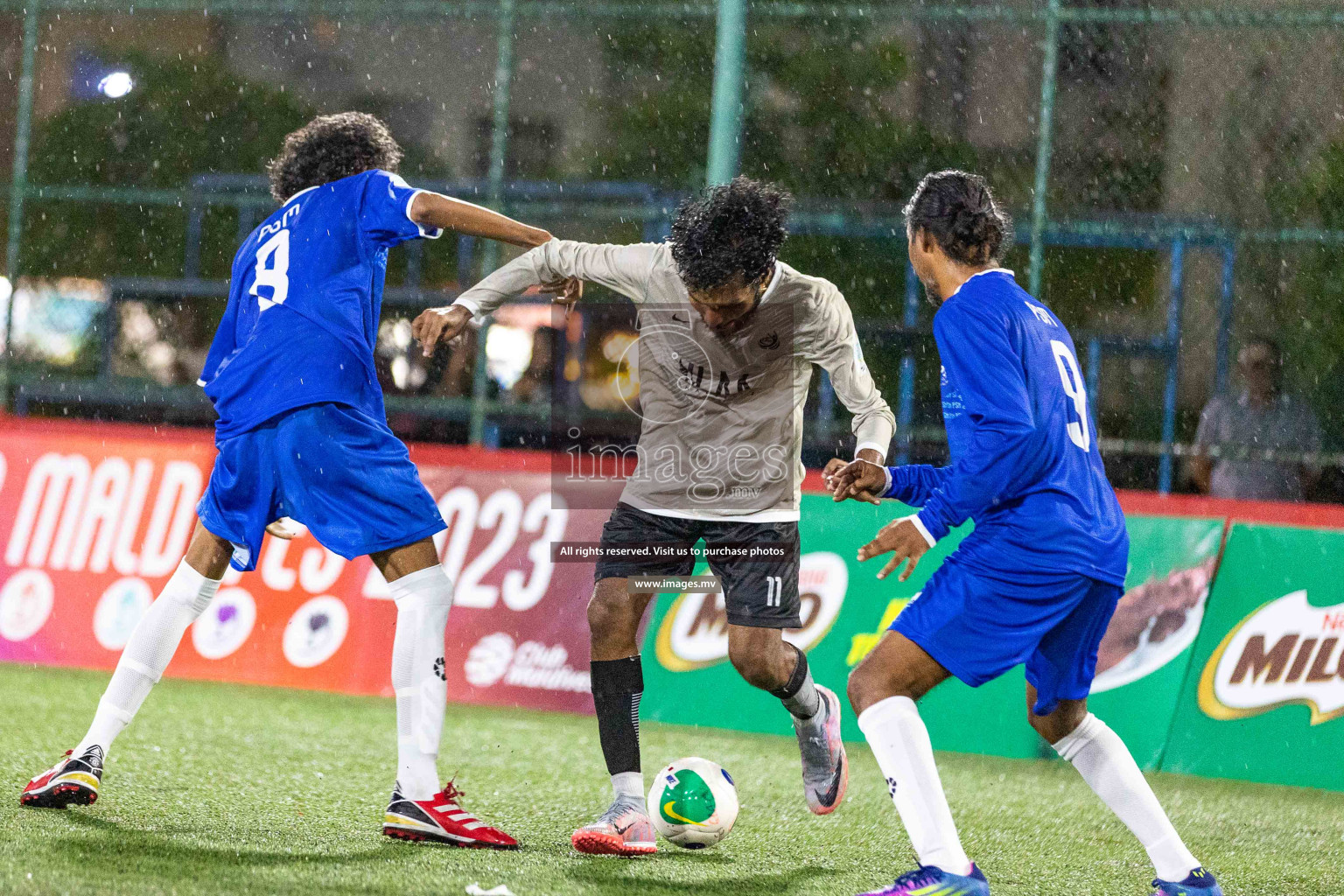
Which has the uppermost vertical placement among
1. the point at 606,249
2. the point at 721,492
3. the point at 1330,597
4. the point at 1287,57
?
the point at 1287,57

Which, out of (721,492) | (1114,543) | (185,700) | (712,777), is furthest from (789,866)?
(185,700)

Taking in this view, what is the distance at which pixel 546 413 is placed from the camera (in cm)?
1045

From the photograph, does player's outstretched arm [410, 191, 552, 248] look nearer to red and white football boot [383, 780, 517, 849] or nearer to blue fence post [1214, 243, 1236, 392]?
red and white football boot [383, 780, 517, 849]

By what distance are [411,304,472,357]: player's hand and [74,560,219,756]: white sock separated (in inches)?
41.6

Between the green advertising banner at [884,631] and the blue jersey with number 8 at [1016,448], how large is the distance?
2.99 metres

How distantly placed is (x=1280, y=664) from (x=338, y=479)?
4.22 meters

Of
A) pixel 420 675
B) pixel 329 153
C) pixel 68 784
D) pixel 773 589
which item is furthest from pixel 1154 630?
pixel 68 784

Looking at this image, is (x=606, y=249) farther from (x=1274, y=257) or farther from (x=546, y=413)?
(x=1274, y=257)

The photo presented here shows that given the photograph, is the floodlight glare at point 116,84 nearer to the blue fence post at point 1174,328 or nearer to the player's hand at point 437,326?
the blue fence post at point 1174,328

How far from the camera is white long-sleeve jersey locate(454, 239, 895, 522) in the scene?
4391 mm

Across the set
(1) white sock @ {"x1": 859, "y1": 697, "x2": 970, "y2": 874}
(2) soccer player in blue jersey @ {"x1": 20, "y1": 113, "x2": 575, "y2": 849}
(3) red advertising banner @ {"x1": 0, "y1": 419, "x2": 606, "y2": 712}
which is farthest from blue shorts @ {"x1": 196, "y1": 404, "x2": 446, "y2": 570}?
(3) red advertising banner @ {"x1": 0, "y1": 419, "x2": 606, "y2": 712}

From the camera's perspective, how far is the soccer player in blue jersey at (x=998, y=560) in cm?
349

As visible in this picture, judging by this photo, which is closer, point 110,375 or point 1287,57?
point 1287,57

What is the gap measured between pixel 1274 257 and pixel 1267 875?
7.60 metres
